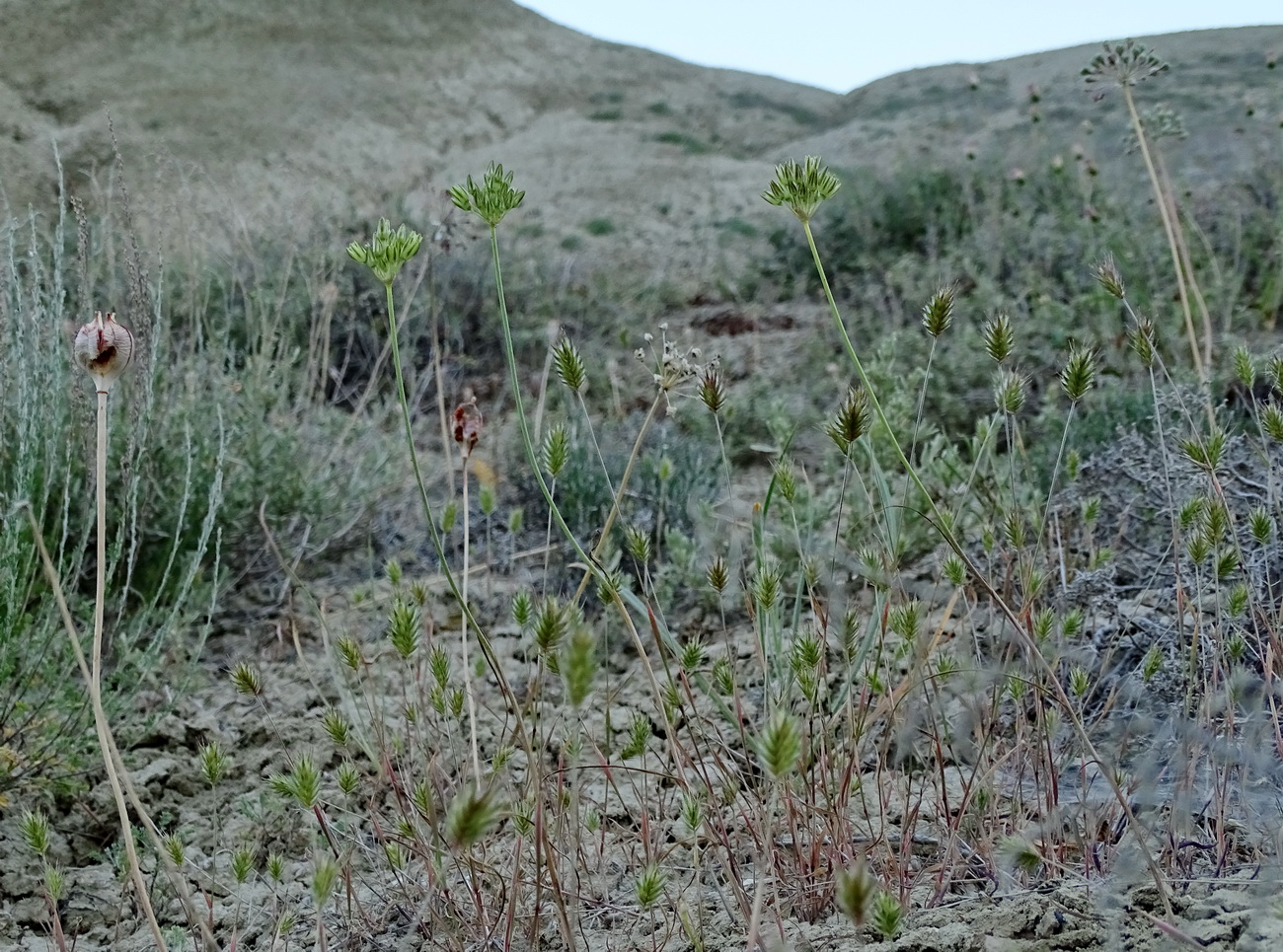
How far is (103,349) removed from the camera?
113cm

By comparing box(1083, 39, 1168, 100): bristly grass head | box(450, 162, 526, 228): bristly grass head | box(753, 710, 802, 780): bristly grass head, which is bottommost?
box(753, 710, 802, 780): bristly grass head

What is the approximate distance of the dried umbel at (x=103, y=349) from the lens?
3.67 ft

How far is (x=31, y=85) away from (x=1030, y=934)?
11.8 metres

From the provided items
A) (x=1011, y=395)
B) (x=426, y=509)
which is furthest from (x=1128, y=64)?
(x=426, y=509)

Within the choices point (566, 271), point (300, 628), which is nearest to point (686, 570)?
point (300, 628)

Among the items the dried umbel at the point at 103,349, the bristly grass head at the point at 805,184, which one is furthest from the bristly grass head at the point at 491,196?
A: the dried umbel at the point at 103,349

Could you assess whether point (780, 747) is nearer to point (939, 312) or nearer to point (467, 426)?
point (939, 312)

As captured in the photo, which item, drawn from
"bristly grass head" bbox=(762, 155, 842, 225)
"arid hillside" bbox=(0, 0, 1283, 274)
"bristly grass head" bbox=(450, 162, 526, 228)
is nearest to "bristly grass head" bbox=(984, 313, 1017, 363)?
"bristly grass head" bbox=(762, 155, 842, 225)

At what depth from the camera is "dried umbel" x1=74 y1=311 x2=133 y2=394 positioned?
112 centimetres

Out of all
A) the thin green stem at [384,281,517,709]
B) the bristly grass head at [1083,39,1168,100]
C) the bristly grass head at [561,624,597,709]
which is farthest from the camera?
the bristly grass head at [1083,39,1168,100]

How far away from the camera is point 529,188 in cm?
999

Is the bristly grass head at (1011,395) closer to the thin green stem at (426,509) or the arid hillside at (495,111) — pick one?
the thin green stem at (426,509)

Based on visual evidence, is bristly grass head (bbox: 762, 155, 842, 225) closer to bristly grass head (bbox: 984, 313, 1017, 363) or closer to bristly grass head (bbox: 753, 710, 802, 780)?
bristly grass head (bbox: 984, 313, 1017, 363)

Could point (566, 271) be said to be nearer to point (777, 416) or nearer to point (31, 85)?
point (777, 416)
